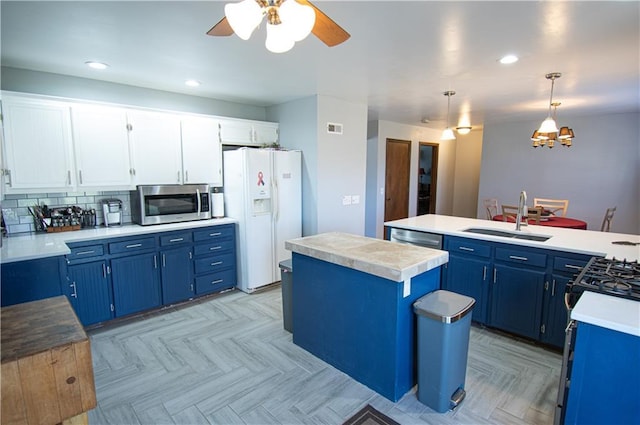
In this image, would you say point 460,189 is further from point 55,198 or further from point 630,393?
point 55,198

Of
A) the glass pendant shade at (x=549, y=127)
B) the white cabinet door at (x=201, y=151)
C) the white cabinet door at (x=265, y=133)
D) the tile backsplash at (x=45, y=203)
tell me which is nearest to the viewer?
the tile backsplash at (x=45, y=203)

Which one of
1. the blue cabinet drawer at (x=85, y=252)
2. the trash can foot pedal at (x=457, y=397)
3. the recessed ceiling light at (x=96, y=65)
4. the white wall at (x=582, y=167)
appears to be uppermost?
the recessed ceiling light at (x=96, y=65)

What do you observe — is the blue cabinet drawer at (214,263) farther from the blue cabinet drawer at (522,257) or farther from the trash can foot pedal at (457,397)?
the blue cabinet drawer at (522,257)

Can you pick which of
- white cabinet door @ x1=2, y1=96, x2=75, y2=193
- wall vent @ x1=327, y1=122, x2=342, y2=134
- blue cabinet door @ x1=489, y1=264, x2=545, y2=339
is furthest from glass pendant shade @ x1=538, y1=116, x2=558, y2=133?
white cabinet door @ x1=2, y1=96, x2=75, y2=193

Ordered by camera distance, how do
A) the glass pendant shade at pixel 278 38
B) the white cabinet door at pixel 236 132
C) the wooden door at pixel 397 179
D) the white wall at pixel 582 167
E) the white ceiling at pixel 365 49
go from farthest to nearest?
1. the wooden door at pixel 397 179
2. the white wall at pixel 582 167
3. the white cabinet door at pixel 236 132
4. the white ceiling at pixel 365 49
5. the glass pendant shade at pixel 278 38

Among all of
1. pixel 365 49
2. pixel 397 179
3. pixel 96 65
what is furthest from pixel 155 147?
pixel 397 179

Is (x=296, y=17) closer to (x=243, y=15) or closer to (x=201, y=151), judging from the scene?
(x=243, y=15)

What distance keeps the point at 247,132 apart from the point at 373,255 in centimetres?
286

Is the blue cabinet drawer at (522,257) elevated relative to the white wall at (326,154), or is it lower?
lower

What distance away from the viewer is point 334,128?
14.4ft

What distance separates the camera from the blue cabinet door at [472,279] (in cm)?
300

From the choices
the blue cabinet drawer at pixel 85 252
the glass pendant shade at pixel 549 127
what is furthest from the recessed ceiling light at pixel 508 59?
the blue cabinet drawer at pixel 85 252

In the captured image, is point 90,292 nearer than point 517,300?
No

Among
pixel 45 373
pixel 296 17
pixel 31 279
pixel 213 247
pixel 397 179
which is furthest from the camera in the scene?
pixel 397 179
